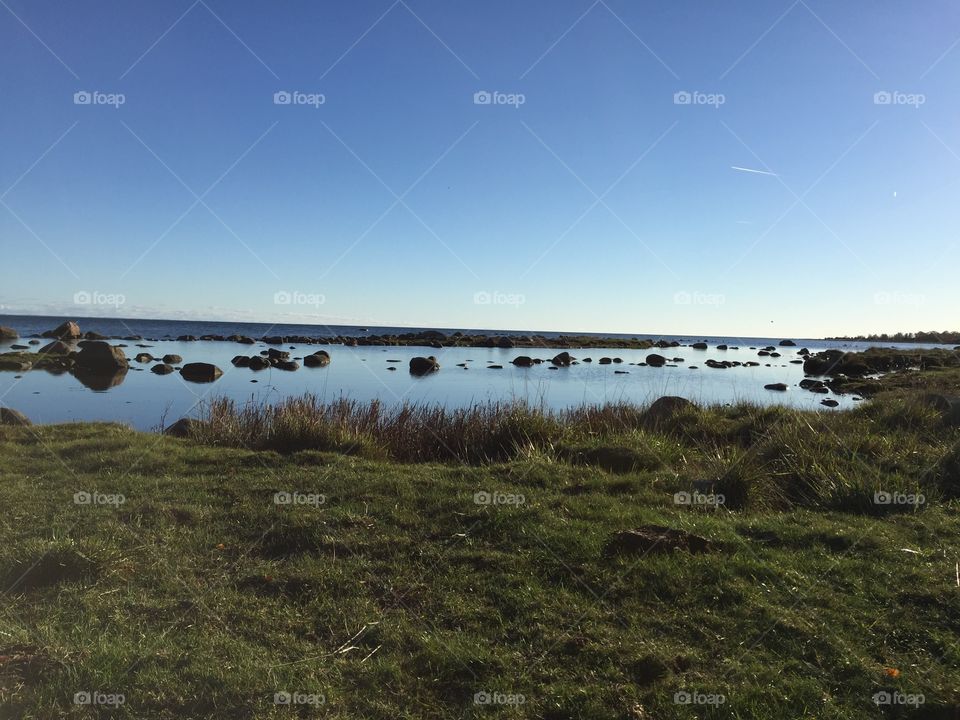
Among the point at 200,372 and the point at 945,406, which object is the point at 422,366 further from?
the point at 945,406

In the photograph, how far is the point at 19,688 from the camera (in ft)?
12.1

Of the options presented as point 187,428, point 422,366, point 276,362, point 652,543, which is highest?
point 276,362

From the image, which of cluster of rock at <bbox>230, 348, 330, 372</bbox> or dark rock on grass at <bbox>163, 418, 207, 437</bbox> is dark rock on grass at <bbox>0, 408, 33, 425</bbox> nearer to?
dark rock on grass at <bbox>163, 418, 207, 437</bbox>

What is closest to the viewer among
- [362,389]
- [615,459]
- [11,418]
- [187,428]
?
[615,459]

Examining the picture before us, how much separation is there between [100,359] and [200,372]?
600 centimetres

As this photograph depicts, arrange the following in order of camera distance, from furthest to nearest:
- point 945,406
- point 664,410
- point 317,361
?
point 317,361 → point 664,410 → point 945,406

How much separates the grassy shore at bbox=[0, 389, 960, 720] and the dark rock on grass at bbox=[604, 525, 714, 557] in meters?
0.03

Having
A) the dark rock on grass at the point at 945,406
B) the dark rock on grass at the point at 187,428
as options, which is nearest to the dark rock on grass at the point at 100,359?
the dark rock on grass at the point at 187,428

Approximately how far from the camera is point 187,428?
12.7 metres

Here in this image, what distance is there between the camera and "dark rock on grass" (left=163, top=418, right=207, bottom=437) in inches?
489

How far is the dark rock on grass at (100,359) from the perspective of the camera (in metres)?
31.1

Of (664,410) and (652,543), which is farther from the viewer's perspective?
(664,410)

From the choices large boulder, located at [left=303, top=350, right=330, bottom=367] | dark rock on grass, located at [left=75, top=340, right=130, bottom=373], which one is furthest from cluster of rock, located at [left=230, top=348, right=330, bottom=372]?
dark rock on grass, located at [left=75, top=340, right=130, bottom=373]

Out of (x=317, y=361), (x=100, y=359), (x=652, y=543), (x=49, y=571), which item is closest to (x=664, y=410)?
Answer: (x=652, y=543)
